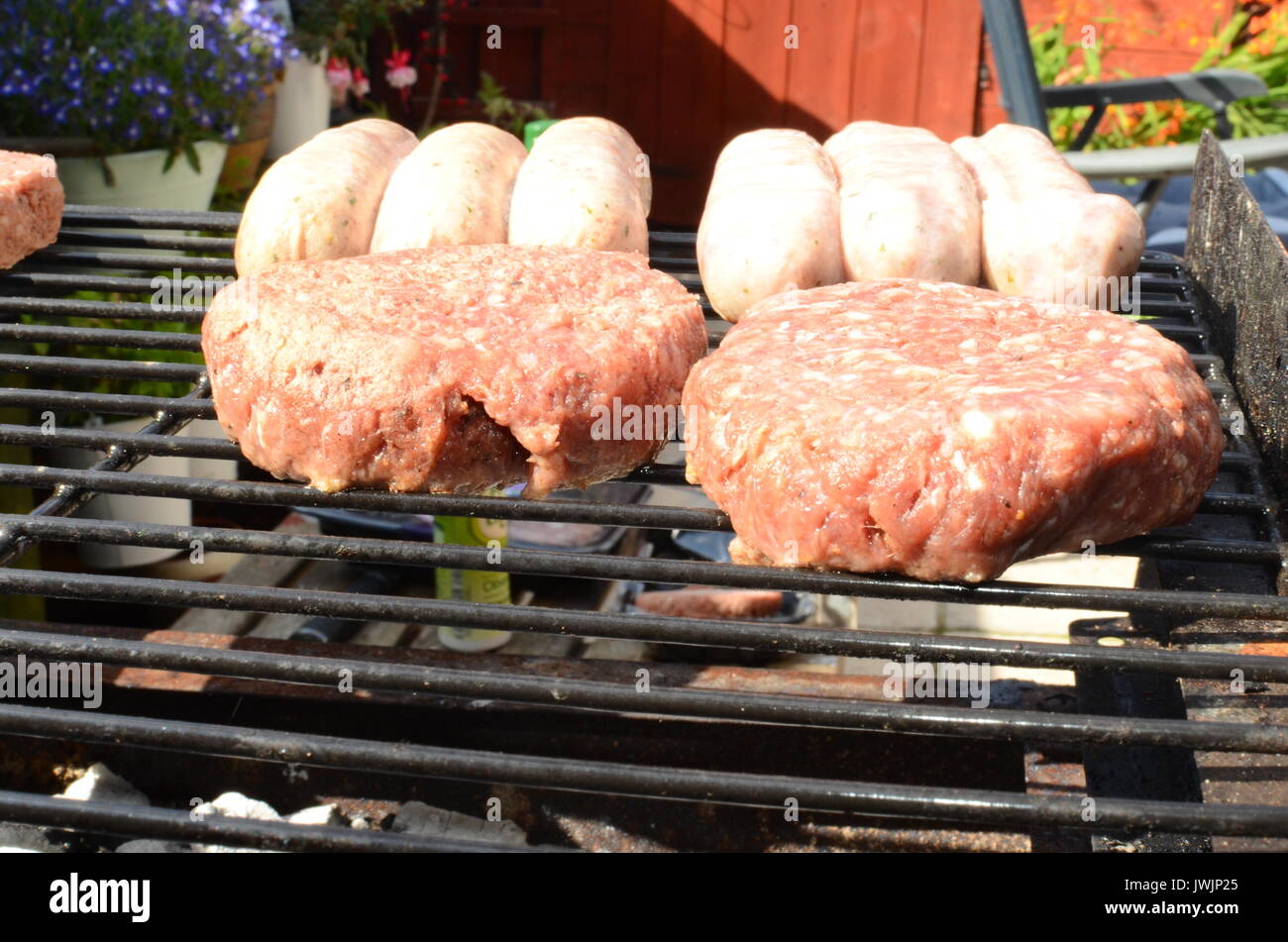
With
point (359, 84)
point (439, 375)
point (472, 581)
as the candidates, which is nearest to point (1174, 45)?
point (359, 84)

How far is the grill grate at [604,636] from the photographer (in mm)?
1503

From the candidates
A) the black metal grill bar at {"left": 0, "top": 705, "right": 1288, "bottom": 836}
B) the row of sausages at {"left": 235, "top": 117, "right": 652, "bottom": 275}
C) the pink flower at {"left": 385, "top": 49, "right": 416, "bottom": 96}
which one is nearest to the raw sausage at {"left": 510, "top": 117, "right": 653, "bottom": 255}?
the row of sausages at {"left": 235, "top": 117, "right": 652, "bottom": 275}

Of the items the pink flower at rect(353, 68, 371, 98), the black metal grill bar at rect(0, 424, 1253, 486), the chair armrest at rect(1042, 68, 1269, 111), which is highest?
the chair armrest at rect(1042, 68, 1269, 111)

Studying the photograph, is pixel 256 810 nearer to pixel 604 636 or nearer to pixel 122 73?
pixel 604 636

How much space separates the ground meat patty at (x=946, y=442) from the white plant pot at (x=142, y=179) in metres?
3.51

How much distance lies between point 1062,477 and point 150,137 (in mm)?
4287

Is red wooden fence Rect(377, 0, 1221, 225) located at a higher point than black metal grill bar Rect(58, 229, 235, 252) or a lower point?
higher

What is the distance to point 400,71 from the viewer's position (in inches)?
281

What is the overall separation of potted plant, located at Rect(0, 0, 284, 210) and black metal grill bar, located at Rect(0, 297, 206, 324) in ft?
7.03

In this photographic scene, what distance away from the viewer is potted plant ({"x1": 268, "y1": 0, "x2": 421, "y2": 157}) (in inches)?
238

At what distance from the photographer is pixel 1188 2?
7.03 metres

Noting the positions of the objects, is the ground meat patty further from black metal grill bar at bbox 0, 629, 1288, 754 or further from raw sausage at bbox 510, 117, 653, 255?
raw sausage at bbox 510, 117, 653, 255

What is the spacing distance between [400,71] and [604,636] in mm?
6274
